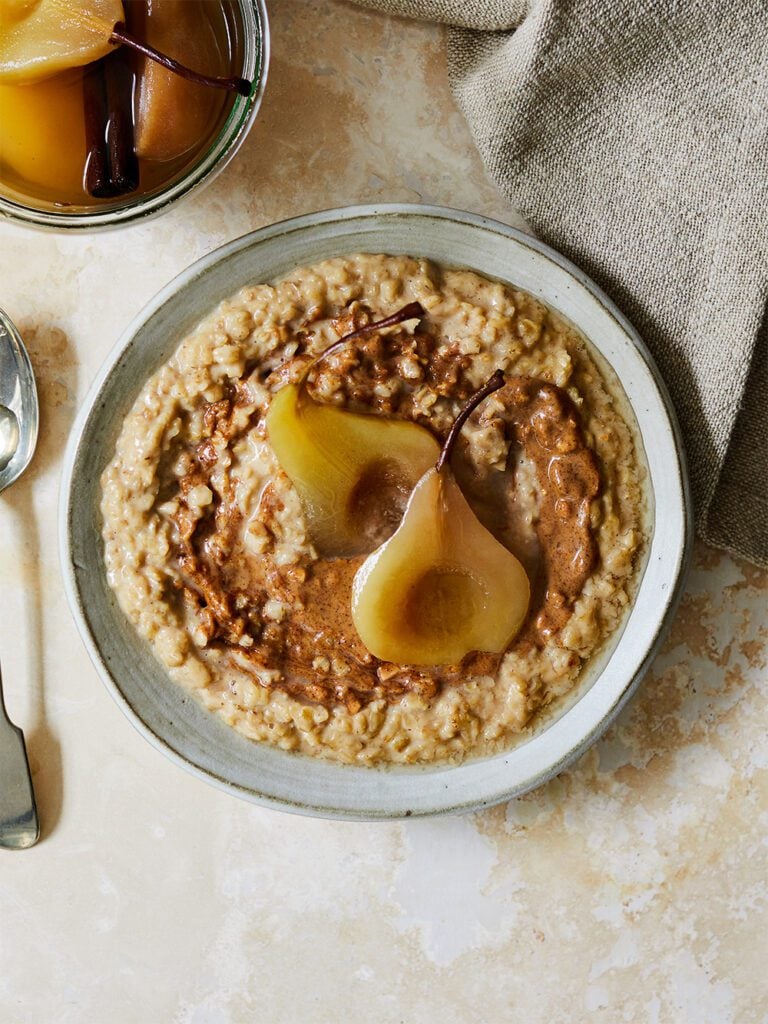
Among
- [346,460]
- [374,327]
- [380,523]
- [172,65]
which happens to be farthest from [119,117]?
[380,523]

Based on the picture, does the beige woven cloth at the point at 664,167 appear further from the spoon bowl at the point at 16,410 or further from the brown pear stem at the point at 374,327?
the spoon bowl at the point at 16,410

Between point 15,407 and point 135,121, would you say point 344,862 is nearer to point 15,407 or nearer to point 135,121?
point 15,407

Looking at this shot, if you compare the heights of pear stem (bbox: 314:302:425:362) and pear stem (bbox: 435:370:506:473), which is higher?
pear stem (bbox: 314:302:425:362)

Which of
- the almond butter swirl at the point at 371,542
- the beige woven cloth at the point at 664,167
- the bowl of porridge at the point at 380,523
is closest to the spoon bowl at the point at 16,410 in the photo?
the bowl of porridge at the point at 380,523

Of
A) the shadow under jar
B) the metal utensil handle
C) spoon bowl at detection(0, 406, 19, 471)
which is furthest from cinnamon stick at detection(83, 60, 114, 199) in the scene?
the metal utensil handle

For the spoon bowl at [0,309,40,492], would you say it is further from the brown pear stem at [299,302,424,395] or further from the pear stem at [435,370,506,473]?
the pear stem at [435,370,506,473]

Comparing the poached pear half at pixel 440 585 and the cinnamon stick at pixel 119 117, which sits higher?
the cinnamon stick at pixel 119 117
